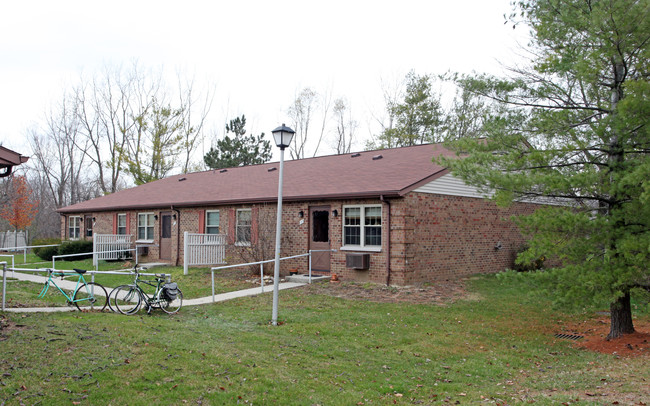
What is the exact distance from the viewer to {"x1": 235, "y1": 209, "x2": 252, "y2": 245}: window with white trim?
707 inches

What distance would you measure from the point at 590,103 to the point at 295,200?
9.44 meters

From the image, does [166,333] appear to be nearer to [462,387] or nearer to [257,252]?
[462,387]

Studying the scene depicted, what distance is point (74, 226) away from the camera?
88.1 feet

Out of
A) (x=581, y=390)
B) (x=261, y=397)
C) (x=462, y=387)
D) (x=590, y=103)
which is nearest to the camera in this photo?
(x=261, y=397)

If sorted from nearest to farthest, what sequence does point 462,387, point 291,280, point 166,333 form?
1. point 462,387
2. point 166,333
3. point 291,280

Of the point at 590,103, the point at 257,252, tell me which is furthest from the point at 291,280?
the point at 590,103

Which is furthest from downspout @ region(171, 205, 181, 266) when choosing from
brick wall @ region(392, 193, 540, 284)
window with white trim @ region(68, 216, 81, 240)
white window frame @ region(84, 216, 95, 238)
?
brick wall @ region(392, 193, 540, 284)

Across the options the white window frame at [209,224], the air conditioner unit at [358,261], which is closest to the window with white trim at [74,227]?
the white window frame at [209,224]

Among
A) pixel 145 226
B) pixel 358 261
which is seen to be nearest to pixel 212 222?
pixel 145 226

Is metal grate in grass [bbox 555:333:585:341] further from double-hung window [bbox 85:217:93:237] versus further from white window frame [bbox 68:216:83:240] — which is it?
white window frame [bbox 68:216:83:240]

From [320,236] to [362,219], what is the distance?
2.13 metres

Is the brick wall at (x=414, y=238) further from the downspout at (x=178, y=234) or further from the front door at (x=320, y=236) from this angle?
the downspout at (x=178, y=234)

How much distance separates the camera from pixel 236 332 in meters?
8.33

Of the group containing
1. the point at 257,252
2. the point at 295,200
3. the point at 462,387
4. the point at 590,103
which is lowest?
the point at 462,387
